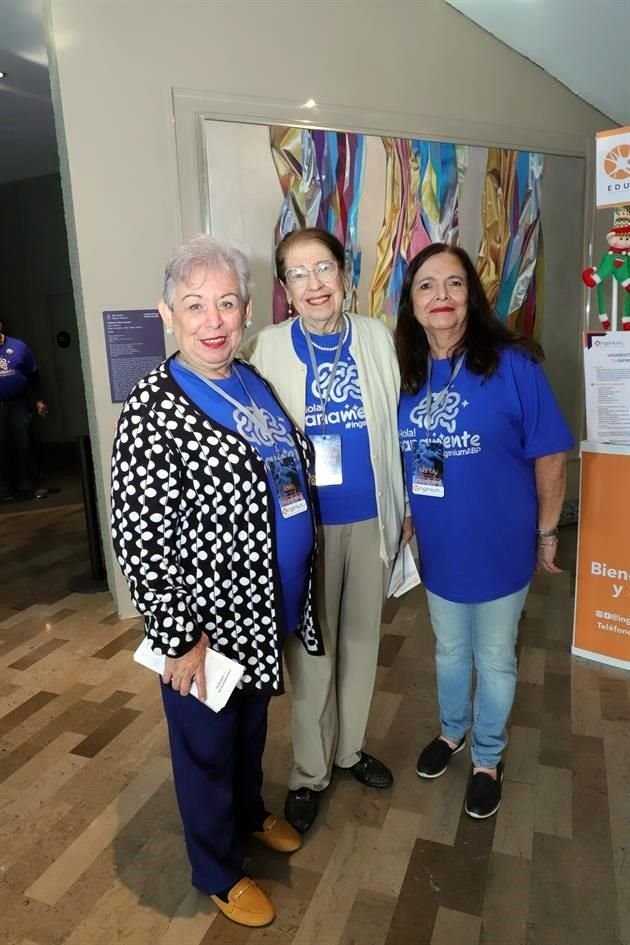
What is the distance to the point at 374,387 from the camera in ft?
5.96

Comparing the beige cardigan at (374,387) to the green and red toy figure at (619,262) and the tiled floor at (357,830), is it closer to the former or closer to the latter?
the tiled floor at (357,830)

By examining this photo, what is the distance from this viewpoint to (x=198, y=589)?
4.68 ft

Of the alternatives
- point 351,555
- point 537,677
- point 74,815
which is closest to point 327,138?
point 351,555

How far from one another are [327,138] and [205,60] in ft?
2.39

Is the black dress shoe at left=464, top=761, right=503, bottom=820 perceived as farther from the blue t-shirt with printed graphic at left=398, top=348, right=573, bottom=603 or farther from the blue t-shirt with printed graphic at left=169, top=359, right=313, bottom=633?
the blue t-shirt with printed graphic at left=169, top=359, right=313, bottom=633

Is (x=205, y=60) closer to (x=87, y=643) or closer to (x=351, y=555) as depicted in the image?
(x=351, y=555)

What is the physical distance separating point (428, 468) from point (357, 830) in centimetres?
109

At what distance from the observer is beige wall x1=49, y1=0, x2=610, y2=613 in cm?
300

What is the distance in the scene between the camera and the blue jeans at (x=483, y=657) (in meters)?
1.91

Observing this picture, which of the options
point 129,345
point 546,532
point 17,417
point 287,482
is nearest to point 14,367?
point 17,417

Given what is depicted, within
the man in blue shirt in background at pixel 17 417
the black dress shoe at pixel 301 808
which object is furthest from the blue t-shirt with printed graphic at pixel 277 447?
the man in blue shirt in background at pixel 17 417

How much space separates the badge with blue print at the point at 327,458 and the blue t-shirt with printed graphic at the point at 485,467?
0.82 ft

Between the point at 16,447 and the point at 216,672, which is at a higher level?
the point at 216,672

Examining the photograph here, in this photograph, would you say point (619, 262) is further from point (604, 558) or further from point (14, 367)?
point (14, 367)
